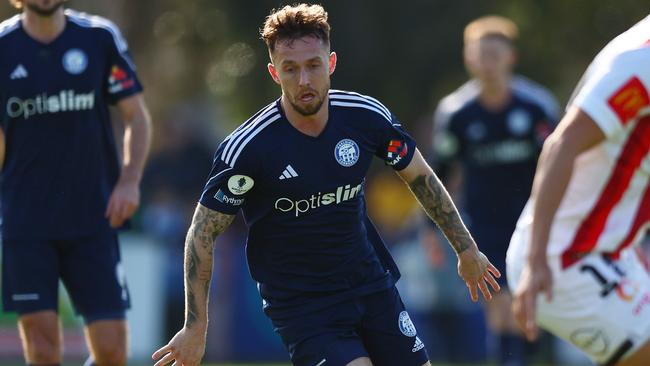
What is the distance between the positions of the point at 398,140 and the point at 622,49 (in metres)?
1.32

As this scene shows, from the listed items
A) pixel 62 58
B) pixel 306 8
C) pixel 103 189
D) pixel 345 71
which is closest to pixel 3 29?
pixel 62 58

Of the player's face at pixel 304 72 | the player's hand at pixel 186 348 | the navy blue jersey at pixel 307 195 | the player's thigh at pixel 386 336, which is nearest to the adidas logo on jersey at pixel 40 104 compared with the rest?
the navy blue jersey at pixel 307 195

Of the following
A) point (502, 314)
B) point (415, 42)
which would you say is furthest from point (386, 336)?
point (415, 42)

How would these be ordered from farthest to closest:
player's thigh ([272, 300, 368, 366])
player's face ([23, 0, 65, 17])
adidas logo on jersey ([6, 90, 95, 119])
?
adidas logo on jersey ([6, 90, 95, 119]) → player's face ([23, 0, 65, 17]) → player's thigh ([272, 300, 368, 366])

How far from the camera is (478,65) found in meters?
10.5

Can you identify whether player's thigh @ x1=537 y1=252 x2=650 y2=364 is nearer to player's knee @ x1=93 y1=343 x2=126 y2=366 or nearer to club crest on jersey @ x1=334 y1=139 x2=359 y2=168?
club crest on jersey @ x1=334 y1=139 x2=359 y2=168

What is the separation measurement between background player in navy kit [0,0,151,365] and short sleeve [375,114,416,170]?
6.12ft

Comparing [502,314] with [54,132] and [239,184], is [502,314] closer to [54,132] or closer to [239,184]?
[54,132]

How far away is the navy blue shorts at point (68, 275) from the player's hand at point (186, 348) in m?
1.69

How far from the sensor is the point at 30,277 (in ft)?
24.0

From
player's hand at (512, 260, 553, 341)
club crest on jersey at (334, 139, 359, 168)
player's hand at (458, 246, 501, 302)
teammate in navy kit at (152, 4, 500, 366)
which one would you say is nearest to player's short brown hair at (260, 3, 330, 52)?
teammate in navy kit at (152, 4, 500, 366)

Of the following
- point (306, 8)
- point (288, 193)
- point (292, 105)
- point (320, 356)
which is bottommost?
Result: point (320, 356)

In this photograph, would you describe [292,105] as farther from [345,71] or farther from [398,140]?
[345,71]

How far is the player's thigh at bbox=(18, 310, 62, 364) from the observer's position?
7230 millimetres
